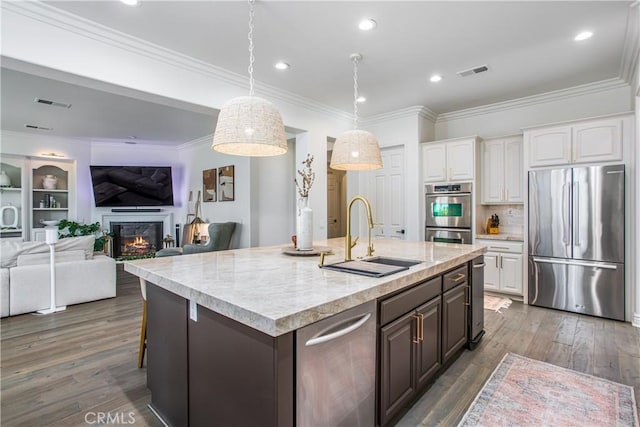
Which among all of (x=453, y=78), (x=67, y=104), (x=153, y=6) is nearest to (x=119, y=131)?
(x=67, y=104)

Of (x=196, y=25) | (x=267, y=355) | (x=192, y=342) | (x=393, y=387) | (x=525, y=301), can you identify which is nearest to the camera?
(x=267, y=355)

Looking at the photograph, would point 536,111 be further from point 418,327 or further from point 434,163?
point 418,327

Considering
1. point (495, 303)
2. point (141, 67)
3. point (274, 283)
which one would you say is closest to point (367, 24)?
point (141, 67)

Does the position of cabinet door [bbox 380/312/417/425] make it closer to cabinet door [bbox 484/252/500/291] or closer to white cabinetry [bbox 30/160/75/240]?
cabinet door [bbox 484/252/500/291]

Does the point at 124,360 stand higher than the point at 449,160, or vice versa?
the point at 449,160

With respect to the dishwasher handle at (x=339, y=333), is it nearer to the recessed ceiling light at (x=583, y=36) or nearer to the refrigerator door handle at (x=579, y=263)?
the recessed ceiling light at (x=583, y=36)

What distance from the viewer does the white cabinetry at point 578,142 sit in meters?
3.57

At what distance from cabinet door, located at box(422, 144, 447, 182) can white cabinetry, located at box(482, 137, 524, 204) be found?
23.8 inches

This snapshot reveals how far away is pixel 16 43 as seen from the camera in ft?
7.73

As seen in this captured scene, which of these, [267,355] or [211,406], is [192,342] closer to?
[211,406]

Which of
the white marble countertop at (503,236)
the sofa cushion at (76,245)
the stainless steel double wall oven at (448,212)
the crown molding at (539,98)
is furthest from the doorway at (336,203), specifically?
the sofa cushion at (76,245)

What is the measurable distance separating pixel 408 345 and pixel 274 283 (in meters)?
0.93

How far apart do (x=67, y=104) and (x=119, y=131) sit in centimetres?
169

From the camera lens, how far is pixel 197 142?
24.1 feet
